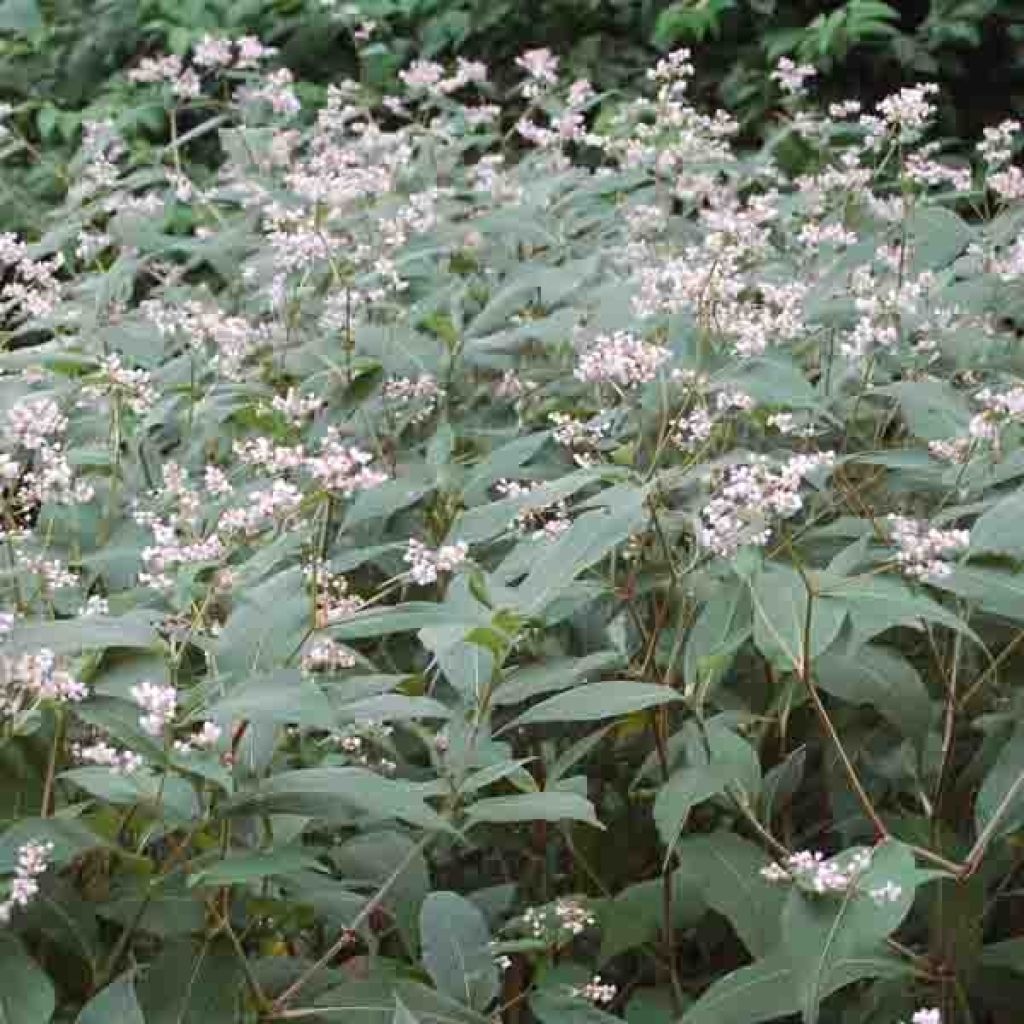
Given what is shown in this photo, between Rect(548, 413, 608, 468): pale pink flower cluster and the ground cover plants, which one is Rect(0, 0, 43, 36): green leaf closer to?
the ground cover plants

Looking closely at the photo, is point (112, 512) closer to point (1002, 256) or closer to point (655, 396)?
point (655, 396)

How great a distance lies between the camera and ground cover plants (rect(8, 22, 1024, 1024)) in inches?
71.9

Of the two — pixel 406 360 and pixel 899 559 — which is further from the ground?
pixel 899 559

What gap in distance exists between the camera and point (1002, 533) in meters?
2.07

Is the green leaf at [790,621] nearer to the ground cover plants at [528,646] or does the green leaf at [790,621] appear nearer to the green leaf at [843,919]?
the ground cover plants at [528,646]

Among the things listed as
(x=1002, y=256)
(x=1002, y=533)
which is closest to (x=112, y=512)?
(x=1002, y=533)

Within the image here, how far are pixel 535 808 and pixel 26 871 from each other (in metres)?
0.49

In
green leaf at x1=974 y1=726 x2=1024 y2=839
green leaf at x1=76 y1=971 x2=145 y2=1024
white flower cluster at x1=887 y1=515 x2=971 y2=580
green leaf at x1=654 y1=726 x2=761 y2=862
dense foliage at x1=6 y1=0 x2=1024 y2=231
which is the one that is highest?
white flower cluster at x1=887 y1=515 x2=971 y2=580

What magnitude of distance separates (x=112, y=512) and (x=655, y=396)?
2.67 ft

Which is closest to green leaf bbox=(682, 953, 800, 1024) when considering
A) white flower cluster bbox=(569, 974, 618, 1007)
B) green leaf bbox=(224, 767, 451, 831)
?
white flower cluster bbox=(569, 974, 618, 1007)

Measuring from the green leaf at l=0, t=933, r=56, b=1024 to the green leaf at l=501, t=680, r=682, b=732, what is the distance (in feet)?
1.82

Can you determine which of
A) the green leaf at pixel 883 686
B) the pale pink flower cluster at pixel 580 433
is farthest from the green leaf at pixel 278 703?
the pale pink flower cluster at pixel 580 433

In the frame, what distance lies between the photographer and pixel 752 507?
1962 mm

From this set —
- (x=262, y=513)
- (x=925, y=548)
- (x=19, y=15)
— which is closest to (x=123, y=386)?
(x=262, y=513)
